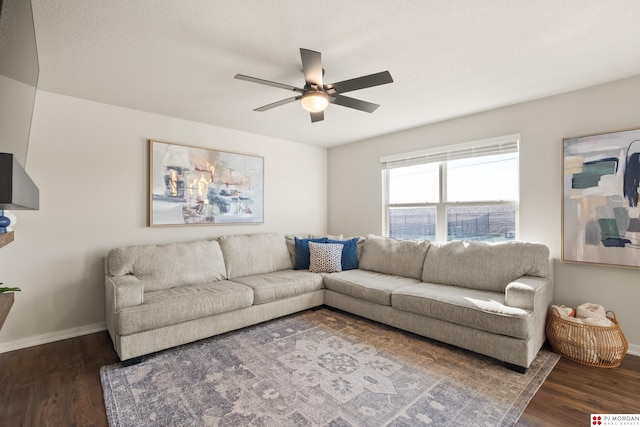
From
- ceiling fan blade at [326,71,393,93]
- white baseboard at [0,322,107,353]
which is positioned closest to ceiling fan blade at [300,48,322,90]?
ceiling fan blade at [326,71,393,93]

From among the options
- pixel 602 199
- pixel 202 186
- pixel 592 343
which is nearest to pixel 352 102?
Result: pixel 202 186

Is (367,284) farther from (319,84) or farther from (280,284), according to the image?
(319,84)

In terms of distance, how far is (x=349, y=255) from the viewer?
4.04 meters

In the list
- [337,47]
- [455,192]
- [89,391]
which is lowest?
[89,391]

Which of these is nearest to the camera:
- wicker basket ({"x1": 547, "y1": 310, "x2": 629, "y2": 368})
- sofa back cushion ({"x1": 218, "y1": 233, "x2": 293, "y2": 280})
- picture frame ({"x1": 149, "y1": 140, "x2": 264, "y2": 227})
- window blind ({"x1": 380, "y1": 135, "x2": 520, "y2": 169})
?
wicker basket ({"x1": 547, "y1": 310, "x2": 629, "y2": 368})

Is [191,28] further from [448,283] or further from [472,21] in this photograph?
[448,283]

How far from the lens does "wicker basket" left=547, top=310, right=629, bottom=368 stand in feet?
7.71

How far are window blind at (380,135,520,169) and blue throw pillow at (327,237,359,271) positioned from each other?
4.20 feet

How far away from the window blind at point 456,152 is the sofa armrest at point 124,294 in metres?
3.43

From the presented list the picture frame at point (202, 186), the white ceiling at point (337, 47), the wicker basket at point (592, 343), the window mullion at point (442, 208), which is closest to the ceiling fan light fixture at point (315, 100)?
the white ceiling at point (337, 47)

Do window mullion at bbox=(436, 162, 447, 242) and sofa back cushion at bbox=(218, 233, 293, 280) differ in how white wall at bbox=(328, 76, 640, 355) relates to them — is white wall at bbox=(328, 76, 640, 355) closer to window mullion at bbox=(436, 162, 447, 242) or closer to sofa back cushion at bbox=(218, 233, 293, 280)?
window mullion at bbox=(436, 162, 447, 242)

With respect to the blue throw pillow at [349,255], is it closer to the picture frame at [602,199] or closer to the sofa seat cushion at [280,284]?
the sofa seat cushion at [280,284]

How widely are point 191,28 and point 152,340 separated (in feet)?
7.82

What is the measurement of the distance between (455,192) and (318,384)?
2.80m
